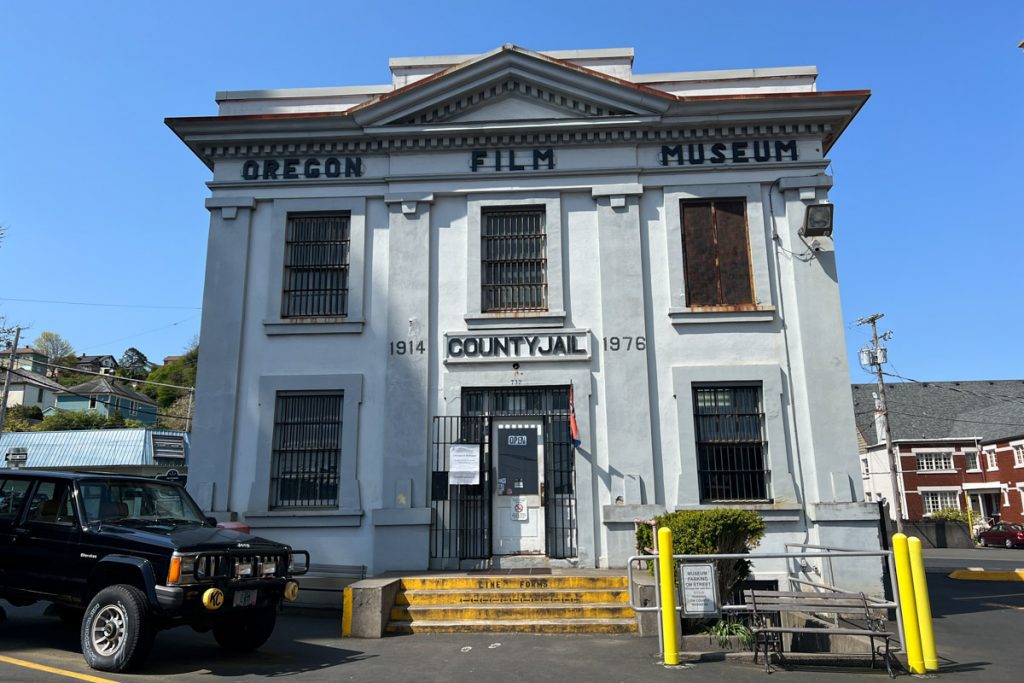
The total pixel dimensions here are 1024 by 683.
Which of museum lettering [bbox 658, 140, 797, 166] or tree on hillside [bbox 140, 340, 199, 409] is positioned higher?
tree on hillside [bbox 140, 340, 199, 409]

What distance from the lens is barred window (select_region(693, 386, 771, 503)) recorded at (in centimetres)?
1259

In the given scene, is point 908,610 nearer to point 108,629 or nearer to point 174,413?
point 108,629

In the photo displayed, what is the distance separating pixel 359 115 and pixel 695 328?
300 inches

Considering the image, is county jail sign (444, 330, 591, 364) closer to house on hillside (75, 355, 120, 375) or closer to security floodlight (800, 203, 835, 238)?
security floodlight (800, 203, 835, 238)

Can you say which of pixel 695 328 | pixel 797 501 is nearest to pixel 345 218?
pixel 695 328

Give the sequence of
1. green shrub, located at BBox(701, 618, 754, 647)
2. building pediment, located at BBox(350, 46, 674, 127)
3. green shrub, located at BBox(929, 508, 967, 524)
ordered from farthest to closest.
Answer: green shrub, located at BBox(929, 508, 967, 524) < building pediment, located at BBox(350, 46, 674, 127) < green shrub, located at BBox(701, 618, 754, 647)

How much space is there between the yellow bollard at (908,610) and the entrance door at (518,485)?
610cm

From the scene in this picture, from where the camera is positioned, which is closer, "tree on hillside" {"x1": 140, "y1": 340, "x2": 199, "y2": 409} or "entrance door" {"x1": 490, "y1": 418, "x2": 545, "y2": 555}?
"entrance door" {"x1": 490, "y1": 418, "x2": 545, "y2": 555}

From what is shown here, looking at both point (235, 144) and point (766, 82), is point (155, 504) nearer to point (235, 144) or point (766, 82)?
point (235, 144)

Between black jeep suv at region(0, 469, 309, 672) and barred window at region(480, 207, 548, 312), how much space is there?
6.77 m

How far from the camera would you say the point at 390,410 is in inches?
509

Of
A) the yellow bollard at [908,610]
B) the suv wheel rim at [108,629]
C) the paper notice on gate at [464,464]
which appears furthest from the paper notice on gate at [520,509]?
the suv wheel rim at [108,629]

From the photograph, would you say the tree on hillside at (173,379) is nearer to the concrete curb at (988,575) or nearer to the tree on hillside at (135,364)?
the tree on hillside at (135,364)

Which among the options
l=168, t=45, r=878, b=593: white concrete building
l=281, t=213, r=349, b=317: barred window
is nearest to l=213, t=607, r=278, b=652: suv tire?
l=168, t=45, r=878, b=593: white concrete building
